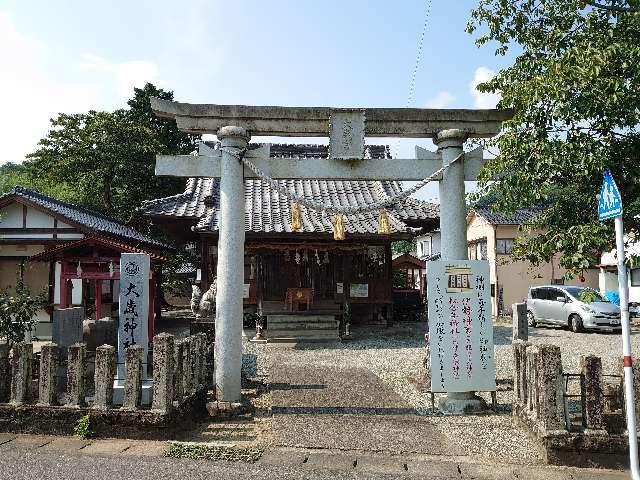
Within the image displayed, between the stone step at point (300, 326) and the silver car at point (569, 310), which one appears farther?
the silver car at point (569, 310)

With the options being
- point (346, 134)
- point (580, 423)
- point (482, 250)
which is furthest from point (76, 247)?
point (482, 250)

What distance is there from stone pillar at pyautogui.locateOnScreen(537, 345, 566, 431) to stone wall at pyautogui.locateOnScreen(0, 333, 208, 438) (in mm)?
4578

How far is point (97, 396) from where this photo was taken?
20.6 feet

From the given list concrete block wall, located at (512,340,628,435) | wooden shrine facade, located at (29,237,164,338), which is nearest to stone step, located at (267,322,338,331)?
wooden shrine facade, located at (29,237,164,338)

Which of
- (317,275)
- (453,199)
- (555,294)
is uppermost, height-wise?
(453,199)

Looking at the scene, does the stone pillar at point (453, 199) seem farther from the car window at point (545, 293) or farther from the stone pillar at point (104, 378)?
the car window at point (545, 293)

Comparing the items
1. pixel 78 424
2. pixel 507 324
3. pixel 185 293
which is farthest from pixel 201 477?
pixel 185 293

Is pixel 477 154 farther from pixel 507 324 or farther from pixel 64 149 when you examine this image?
pixel 64 149

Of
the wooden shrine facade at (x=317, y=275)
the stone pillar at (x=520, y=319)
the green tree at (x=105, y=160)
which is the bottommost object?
the stone pillar at (x=520, y=319)

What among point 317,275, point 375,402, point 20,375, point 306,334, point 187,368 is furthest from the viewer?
point 317,275

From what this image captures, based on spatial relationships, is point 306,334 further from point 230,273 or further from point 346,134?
point 346,134

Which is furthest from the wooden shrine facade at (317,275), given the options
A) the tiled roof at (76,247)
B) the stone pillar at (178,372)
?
the stone pillar at (178,372)

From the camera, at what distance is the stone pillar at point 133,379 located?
245 inches

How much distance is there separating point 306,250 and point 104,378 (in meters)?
11.7
